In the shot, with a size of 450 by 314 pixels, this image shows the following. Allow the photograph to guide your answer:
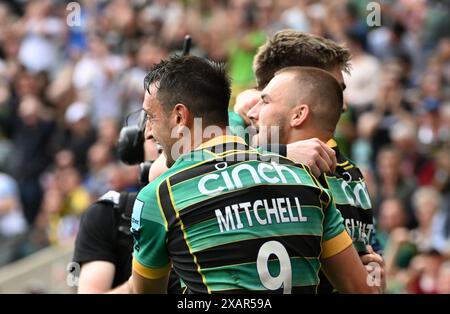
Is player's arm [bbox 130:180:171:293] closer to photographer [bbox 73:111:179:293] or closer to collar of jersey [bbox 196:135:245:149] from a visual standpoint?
collar of jersey [bbox 196:135:245:149]

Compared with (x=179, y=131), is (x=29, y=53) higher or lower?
higher

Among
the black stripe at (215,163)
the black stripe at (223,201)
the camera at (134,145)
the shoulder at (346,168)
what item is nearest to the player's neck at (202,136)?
the black stripe at (215,163)

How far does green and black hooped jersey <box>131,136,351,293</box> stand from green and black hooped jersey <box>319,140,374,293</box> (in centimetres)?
52

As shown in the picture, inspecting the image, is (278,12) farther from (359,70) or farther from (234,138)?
(234,138)

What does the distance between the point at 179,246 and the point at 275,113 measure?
3.12 ft

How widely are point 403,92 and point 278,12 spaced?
2.51 m

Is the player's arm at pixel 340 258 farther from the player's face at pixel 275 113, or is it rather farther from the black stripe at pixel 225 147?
the player's face at pixel 275 113

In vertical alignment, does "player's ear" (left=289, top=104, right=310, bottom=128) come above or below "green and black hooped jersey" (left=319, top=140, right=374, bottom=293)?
above

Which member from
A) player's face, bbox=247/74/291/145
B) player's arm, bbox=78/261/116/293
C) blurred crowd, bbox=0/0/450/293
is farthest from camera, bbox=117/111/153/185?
blurred crowd, bbox=0/0/450/293

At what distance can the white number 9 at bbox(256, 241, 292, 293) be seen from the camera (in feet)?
12.0
